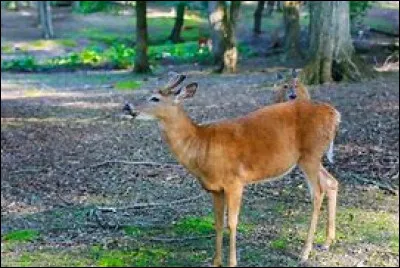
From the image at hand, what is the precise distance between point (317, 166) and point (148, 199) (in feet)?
8.43

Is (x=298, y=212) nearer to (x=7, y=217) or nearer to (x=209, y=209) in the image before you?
(x=209, y=209)

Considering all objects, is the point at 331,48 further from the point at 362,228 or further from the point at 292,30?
the point at 362,228

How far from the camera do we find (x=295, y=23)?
82.3 feet

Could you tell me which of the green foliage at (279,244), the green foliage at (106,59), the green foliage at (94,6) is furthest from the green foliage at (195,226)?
the green foliage at (106,59)

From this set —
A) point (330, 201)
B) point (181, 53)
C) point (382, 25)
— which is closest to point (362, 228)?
point (330, 201)

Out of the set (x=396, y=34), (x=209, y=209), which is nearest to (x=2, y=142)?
(x=209, y=209)

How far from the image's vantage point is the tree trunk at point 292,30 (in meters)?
24.8

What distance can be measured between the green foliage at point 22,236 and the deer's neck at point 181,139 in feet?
6.08

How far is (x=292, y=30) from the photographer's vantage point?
975 inches

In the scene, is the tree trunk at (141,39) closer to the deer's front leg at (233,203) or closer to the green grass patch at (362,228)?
the green grass patch at (362,228)

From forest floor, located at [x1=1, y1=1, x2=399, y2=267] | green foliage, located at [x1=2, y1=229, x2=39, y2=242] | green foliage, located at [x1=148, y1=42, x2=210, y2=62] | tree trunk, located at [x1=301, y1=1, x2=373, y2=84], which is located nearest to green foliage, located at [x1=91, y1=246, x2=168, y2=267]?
forest floor, located at [x1=1, y1=1, x2=399, y2=267]

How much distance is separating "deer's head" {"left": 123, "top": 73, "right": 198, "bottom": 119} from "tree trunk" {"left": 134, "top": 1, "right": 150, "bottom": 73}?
17.2m

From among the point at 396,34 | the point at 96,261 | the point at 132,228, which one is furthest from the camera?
the point at 396,34

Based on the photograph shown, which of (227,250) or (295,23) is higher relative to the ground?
(227,250)
